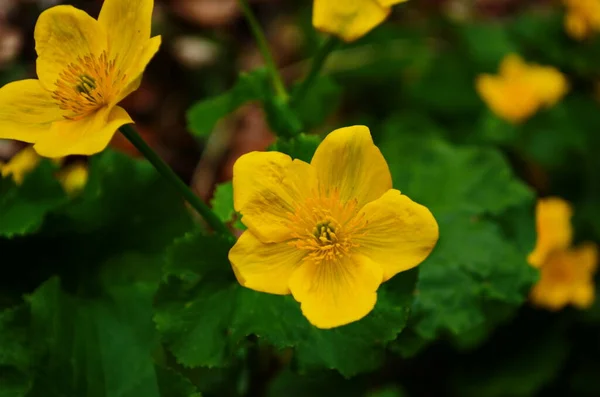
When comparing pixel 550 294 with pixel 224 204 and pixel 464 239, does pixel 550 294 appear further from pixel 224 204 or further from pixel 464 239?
pixel 224 204

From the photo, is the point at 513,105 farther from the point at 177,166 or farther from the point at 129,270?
the point at 129,270

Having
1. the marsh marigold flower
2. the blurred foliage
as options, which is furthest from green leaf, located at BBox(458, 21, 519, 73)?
the marsh marigold flower

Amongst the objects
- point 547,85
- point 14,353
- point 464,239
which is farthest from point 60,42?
point 547,85

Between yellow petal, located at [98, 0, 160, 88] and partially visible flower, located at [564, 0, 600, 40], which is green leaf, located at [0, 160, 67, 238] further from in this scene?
partially visible flower, located at [564, 0, 600, 40]

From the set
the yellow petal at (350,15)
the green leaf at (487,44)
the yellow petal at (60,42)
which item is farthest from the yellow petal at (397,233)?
the green leaf at (487,44)

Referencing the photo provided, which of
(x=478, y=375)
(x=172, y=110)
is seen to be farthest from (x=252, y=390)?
(x=172, y=110)
